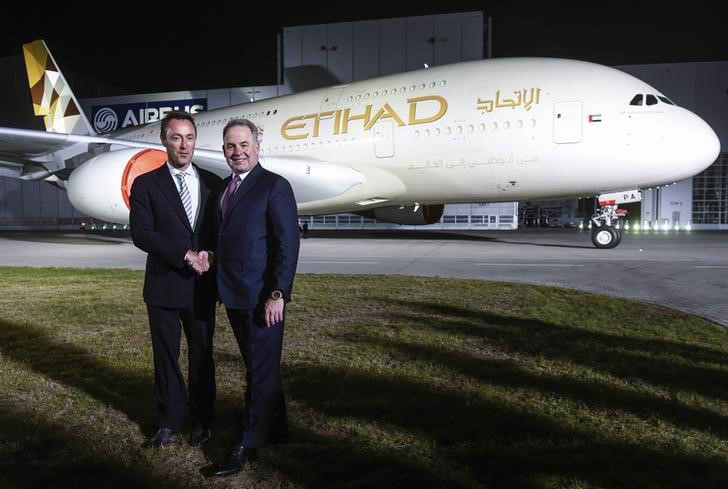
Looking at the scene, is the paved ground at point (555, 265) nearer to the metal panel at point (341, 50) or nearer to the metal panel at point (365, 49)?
the metal panel at point (365, 49)

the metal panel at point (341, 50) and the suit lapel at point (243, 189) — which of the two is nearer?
the suit lapel at point (243, 189)

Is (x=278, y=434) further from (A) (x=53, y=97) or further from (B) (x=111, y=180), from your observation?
(A) (x=53, y=97)

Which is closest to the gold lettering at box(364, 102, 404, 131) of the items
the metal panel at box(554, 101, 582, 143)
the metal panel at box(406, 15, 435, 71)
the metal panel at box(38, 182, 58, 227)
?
the metal panel at box(554, 101, 582, 143)

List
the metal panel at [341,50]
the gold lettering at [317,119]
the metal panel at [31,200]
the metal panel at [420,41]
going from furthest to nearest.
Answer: the metal panel at [31,200] → the metal panel at [341,50] → the metal panel at [420,41] → the gold lettering at [317,119]

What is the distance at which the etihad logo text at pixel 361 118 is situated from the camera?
1046cm

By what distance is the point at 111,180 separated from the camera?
1021cm

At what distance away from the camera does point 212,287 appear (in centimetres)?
252

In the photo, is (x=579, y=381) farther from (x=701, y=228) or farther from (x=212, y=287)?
(x=701, y=228)

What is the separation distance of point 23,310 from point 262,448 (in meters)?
4.08

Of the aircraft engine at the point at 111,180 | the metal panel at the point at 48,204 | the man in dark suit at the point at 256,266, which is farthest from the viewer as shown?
the metal panel at the point at 48,204

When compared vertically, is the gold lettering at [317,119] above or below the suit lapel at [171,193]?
above

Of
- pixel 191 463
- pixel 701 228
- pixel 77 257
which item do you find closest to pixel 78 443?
pixel 191 463

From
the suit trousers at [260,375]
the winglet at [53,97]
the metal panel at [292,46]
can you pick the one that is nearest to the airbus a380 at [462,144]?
the winglet at [53,97]

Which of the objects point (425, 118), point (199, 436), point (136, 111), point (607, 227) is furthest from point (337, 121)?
point (136, 111)
